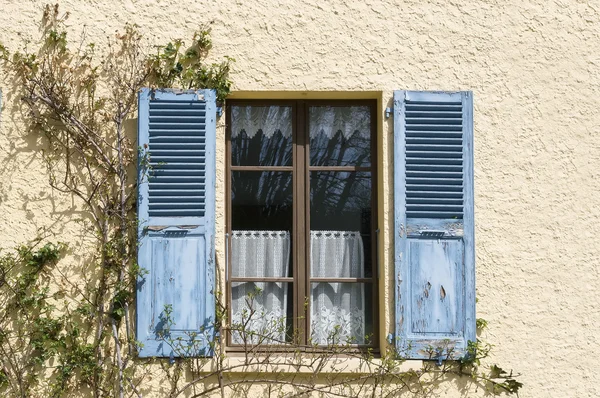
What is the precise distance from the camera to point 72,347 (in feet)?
16.2

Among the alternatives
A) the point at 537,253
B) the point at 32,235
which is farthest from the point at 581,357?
the point at 32,235

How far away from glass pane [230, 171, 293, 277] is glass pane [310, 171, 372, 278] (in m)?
0.17

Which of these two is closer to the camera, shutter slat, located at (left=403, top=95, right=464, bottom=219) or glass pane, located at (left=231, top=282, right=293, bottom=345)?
shutter slat, located at (left=403, top=95, right=464, bottom=219)

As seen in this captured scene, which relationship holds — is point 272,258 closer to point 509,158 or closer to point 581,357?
point 509,158

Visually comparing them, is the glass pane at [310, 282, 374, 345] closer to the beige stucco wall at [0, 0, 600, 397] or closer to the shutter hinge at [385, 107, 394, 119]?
the beige stucco wall at [0, 0, 600, 397]

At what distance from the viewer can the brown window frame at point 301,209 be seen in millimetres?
5160

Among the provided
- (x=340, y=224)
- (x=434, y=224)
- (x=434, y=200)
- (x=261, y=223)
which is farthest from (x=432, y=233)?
(x=261, y=223)

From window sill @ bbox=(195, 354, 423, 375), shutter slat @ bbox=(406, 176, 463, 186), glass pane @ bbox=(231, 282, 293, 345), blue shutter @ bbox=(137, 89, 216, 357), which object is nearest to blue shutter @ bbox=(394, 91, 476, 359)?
shutter slat @ bbox=(406, 176, 463, 186)

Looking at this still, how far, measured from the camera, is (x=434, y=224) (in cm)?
503

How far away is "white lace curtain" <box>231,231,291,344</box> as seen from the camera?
17.0ft

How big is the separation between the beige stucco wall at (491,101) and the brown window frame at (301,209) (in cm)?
15

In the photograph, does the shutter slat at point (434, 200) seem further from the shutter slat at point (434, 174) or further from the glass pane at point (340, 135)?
the glass pane at point (340, 135)

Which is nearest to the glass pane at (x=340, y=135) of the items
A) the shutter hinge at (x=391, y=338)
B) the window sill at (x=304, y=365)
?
the shutter hinge at (x=391, y=338)

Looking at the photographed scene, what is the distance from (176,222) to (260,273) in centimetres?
64
